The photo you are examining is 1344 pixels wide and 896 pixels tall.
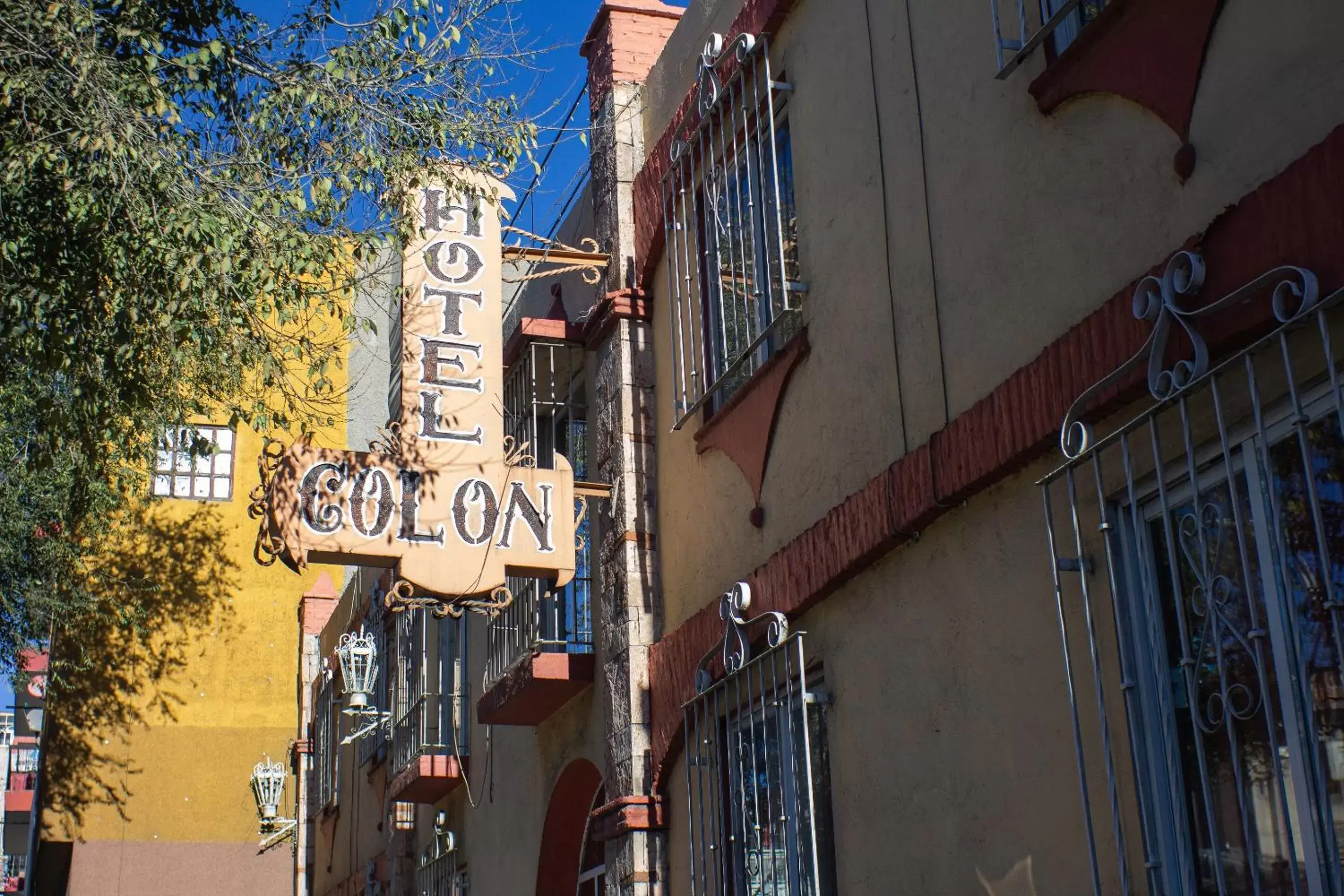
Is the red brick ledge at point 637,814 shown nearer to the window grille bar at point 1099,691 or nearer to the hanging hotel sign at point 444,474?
the hanging hotel sign at point 444,474

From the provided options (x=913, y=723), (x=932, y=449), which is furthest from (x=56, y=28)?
(x=913, y=723)

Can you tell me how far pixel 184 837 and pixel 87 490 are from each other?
43.9 ft

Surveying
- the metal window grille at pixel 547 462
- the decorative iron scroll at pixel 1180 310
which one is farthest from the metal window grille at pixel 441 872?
the decorative iron scroll at pixel 1180 310

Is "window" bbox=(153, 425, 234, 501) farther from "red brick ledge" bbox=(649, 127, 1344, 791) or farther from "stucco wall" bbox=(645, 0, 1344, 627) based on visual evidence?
"red brick ledge" bbox=(649, 127, 1344, 791)

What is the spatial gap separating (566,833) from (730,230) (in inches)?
174

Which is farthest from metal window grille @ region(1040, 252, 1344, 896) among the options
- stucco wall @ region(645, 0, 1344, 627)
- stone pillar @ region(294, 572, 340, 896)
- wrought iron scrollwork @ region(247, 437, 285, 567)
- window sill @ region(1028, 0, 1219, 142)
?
stone pillar @ region(294, 572, 340, 896)

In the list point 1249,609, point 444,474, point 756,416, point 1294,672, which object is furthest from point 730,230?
point 1294,672

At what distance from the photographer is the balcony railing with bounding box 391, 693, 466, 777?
1274 centimetres

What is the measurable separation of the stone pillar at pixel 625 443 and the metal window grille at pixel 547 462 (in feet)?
1.26

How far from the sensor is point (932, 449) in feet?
19.3

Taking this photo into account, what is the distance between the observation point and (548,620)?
10172mm

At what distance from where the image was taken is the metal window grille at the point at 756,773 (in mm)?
6754

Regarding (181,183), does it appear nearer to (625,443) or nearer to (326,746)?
(625,443)

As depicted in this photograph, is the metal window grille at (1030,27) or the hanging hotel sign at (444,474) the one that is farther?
the hanging hotel sign at (444,474)
